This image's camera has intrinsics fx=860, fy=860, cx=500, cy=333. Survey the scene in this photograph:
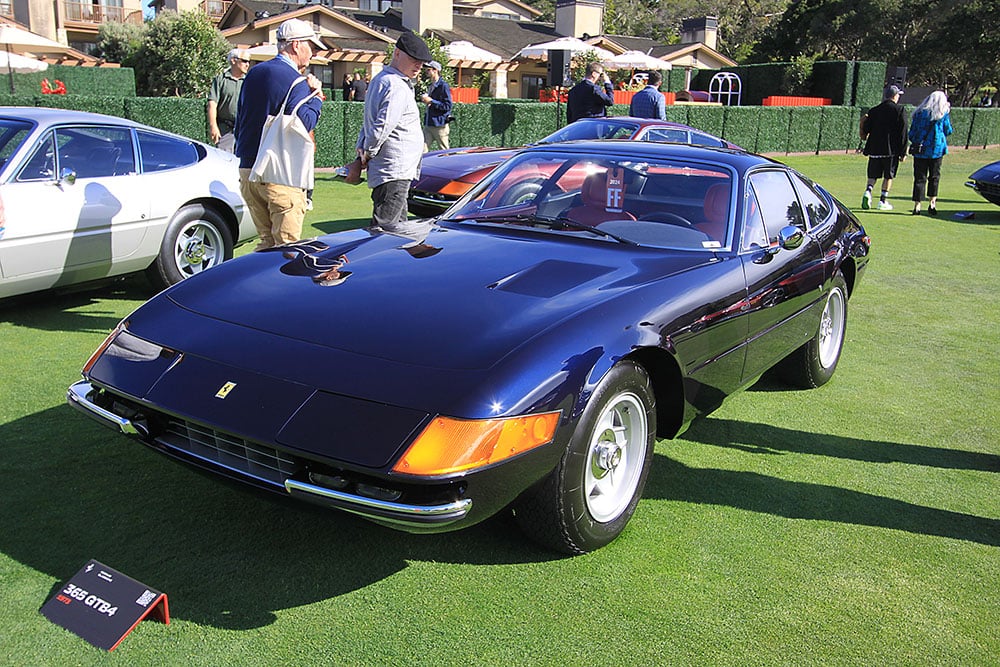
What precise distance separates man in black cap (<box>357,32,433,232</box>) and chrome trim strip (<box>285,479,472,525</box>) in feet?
11.1

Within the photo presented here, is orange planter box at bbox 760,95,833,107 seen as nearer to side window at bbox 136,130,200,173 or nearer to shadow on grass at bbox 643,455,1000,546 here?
side window at bbox 136,130,200,173

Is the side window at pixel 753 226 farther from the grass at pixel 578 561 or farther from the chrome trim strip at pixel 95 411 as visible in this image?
the chrome trim strip at pixel 95 411

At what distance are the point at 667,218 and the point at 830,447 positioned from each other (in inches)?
56.5

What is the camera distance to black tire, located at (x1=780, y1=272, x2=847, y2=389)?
198 inches

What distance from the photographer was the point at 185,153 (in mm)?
6672

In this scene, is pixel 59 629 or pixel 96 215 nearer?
pixel 59 629

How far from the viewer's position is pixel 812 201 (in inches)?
203

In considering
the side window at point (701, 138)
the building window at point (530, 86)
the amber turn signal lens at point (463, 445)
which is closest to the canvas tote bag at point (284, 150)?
the amber turn signal lens at point (463, 445)

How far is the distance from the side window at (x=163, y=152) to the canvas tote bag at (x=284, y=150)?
4.34 feet

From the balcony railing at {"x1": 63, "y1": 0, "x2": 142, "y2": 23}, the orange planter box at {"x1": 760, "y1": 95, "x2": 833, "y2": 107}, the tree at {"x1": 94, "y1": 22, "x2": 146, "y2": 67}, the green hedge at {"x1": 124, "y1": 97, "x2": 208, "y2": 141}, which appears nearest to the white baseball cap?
the green hedge at {"x1": 124, "y1": 97, "x2": 208, "y2": 141}

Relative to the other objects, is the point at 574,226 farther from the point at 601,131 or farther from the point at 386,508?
the point at 601,131

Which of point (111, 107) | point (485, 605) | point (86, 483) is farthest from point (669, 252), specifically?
point (111, 107)

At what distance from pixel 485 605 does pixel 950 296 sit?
6748mm

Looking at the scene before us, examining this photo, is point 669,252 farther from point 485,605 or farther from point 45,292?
point 45,292
